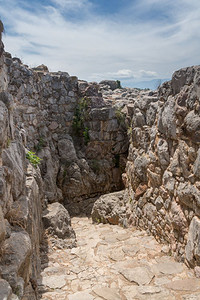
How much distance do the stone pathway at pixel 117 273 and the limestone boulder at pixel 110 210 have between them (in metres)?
1.26

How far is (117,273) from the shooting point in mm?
3148

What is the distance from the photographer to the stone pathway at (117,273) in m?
2.67

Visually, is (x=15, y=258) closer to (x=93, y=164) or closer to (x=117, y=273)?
(x=117, y=273)

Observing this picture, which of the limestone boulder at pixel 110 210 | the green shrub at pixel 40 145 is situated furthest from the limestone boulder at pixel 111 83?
the limestone boulder at pixel 110 210

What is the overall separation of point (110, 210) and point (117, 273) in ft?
8.88

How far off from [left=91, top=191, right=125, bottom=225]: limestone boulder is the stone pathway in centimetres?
126

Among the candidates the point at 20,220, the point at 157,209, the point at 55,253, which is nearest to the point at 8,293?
the point at 20,220

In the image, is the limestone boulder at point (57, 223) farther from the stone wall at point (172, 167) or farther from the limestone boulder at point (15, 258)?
the limestone boulder at point (15, 258)

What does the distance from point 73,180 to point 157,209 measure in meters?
4.12

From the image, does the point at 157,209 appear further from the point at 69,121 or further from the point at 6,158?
the point at 69,121

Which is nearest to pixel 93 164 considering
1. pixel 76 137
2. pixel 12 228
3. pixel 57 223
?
pixel 76 137

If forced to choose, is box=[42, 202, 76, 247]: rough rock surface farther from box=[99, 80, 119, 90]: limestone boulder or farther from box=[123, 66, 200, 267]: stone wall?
box=[99, 80, 119, 90]: limestone boulder

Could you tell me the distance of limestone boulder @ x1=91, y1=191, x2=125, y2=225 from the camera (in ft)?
18.4

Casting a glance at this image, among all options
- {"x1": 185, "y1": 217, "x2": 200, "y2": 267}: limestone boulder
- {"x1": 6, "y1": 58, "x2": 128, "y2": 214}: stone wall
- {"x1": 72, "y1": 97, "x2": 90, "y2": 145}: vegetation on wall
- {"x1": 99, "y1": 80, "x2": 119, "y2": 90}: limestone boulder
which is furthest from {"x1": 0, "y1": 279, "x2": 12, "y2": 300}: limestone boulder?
{"x1": 99, "y1": 80, "x2": 119, "y2": 90}: limestone boulder
